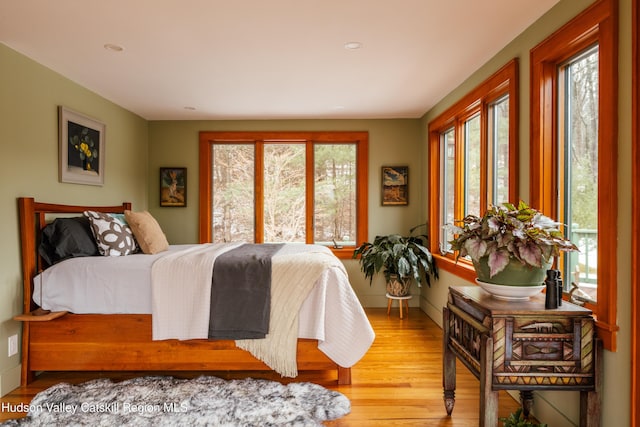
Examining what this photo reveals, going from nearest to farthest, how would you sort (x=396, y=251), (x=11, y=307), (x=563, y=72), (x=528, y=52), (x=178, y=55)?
(x=563, y=72)
(x=528, y=52)
(x=11, y=307)
(x=178, y=55)
(x=396, y=251)

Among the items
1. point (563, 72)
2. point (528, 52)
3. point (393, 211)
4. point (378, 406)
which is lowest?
point (378, 406)

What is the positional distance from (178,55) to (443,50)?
1.94 m

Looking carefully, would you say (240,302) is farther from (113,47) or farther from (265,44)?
(113,47)

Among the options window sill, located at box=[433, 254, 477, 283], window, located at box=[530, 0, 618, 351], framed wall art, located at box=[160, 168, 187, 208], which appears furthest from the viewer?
framed wall art, located at box=[160, 168, 187, 208]

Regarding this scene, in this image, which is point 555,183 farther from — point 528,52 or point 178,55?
point 178,55

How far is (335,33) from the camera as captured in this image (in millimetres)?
2457

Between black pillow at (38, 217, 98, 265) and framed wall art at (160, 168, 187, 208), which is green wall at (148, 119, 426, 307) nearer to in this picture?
framed wall art at (160, 168, 187, 208)

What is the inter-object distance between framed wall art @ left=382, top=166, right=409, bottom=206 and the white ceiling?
107 centimetres

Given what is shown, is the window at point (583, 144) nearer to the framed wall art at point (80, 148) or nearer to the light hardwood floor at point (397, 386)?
the light hardwood floor at point (397, 386)

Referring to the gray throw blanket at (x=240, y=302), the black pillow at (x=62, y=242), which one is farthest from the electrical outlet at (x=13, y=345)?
the gray throw blanket at (x=240, y=302)

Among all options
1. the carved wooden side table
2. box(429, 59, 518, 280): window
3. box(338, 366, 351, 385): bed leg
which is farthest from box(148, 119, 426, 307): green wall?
the carved wooden side table

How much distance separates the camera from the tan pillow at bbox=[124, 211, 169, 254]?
10.4ft

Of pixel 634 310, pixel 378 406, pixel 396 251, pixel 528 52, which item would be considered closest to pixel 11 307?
pixel 378 406

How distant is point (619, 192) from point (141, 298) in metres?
2.78
